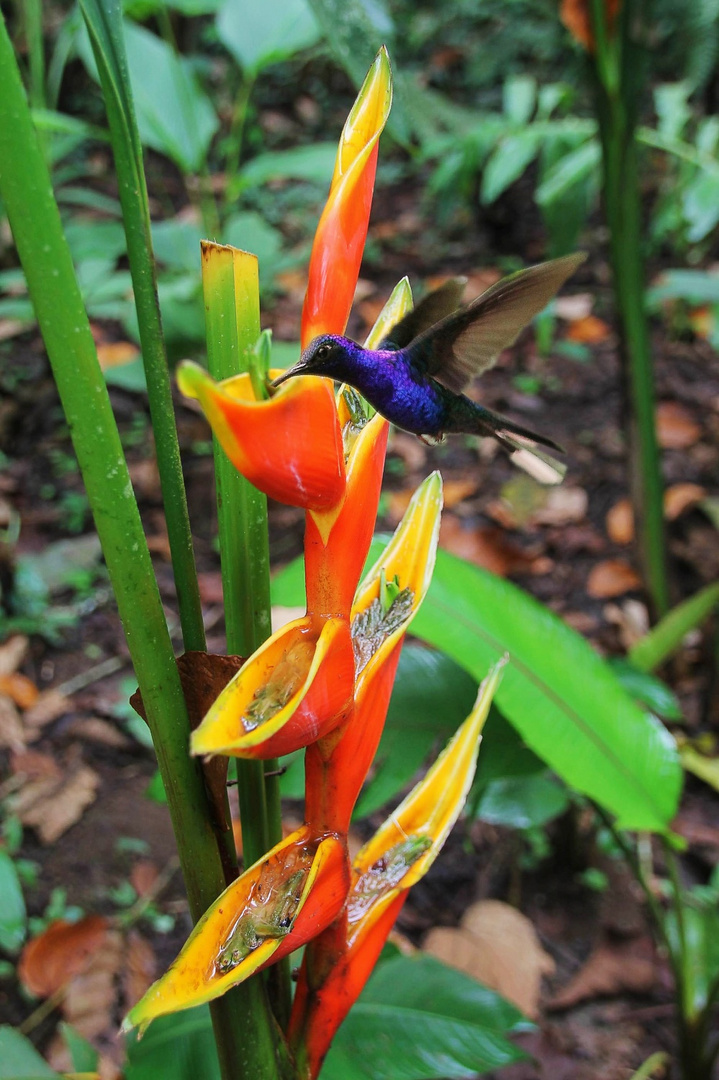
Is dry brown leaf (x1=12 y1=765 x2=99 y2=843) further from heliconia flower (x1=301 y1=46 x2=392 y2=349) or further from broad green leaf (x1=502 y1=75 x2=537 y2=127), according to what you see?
broad green leaf (x1=502 y1=75 x2=537 y2=127)

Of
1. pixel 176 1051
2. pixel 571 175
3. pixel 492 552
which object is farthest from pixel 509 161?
pixel 176 1051

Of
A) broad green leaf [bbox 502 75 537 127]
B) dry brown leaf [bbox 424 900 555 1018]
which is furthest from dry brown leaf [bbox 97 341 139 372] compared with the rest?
dry brown leaf [bbox 424 900 555 1018]

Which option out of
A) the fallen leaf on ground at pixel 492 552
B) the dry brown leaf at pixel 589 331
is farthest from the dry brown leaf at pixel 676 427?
the fallen leaf on ground at pixel 492 552

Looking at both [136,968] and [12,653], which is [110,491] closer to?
[136,968]

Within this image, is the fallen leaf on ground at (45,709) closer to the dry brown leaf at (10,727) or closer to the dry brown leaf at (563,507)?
the dry brown leaf at (10,727)

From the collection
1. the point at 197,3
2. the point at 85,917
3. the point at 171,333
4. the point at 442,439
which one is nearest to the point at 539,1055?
the point at 85,917
